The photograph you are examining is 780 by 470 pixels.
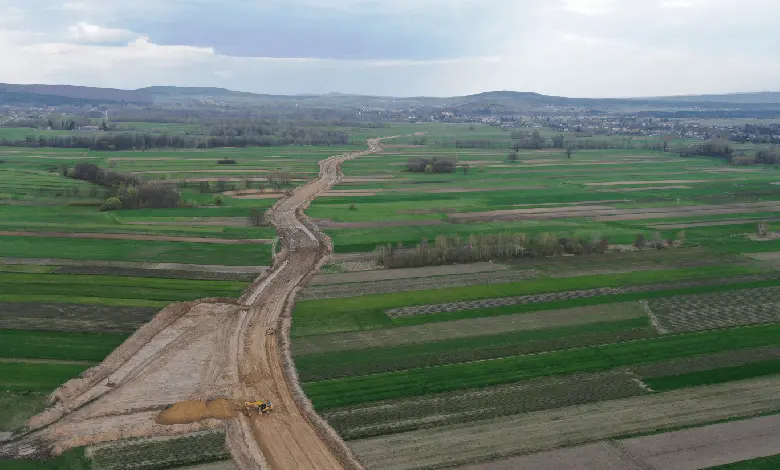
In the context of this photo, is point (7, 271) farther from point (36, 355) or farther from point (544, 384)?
point (544, 384)

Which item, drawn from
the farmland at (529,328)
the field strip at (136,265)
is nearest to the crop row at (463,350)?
the farmland at (529,328)

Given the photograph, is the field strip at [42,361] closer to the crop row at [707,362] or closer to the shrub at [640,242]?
the crop row at [707,362]

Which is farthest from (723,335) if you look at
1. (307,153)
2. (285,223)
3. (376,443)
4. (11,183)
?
(307,153)

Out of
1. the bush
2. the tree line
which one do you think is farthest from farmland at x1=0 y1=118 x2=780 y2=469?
the tree line

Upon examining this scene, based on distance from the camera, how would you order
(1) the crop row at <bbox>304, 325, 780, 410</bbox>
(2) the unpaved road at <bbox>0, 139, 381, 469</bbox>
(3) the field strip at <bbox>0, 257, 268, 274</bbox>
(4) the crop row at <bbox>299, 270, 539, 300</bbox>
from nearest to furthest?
(2) the unpaved road at <bbox>0, 139, 381, 469</bbox> → (1) the crop row at <bbox>304, 325, 780, 410</bbox> → (4) the crop row at <bbox>299, 270, 539, 300</bbox> → (3) the field strip at <bbox>0, 257, 268, 274</bbox>

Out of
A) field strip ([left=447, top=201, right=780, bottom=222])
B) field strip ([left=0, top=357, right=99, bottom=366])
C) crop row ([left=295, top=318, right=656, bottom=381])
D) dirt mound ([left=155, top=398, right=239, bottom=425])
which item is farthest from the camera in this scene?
field strip ([left=447, top=201, right=780, bottom=222])

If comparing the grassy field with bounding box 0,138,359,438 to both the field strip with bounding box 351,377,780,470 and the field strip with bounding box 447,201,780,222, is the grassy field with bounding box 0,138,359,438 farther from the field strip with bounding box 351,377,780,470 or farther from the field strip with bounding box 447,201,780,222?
the field strip with bounding box 447,201,780,222

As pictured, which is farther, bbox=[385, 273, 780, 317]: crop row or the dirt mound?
bbox=[385, 273, 780, 317]: crop row
